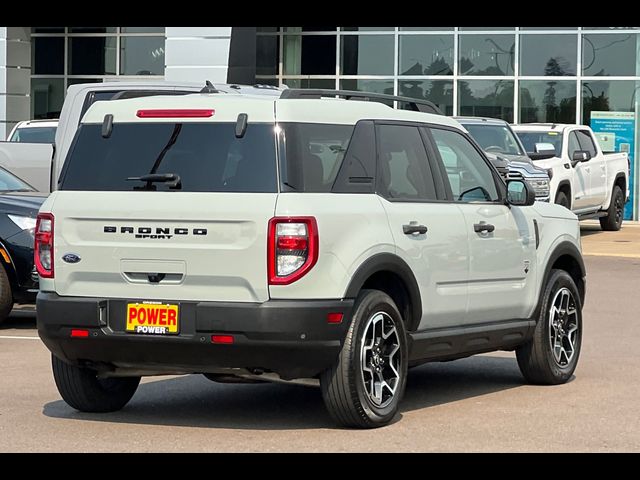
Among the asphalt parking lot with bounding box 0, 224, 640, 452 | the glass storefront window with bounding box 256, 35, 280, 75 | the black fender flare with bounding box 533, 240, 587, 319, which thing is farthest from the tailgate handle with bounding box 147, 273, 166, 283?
the glass storefront window with bounding box 256, 35, 280, 75

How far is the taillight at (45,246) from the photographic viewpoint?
320 inches

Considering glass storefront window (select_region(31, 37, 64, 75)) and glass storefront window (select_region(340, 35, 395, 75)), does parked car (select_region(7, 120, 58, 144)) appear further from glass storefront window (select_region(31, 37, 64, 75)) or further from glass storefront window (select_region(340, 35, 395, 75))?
glass storefront window (select_region(31, 37, 64, 75))

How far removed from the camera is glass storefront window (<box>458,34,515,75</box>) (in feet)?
101

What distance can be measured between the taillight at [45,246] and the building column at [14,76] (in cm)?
2605

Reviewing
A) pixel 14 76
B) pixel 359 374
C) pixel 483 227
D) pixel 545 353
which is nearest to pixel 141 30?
pixel 14 76

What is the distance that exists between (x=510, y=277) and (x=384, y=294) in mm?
1592

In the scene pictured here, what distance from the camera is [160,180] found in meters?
7.93

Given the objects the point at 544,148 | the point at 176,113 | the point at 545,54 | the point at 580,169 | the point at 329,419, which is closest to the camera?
the point at 176,113

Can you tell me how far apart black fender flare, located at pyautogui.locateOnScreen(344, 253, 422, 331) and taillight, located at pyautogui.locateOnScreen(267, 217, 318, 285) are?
33cm

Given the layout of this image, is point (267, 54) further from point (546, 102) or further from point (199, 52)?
point (546, 102)

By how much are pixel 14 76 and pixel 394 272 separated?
27.3 meters
